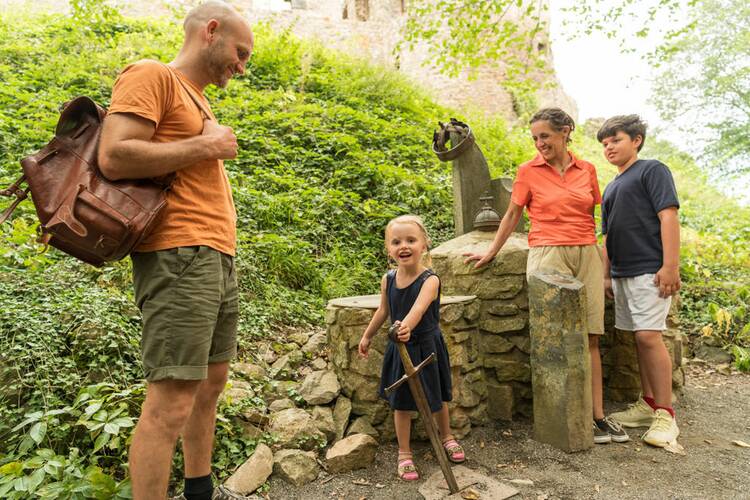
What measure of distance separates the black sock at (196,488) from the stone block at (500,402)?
6.45ft

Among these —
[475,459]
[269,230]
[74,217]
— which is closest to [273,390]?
[475,459]

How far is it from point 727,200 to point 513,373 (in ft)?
39.4

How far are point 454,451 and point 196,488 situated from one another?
1.38 m

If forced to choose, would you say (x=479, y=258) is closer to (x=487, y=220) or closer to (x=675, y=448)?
(x=487, y=220)

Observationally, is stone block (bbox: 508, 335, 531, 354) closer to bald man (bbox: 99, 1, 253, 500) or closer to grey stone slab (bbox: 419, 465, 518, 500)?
grey stone slab (bbox: 419, 465, 518, 500)

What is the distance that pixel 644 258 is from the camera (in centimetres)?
288

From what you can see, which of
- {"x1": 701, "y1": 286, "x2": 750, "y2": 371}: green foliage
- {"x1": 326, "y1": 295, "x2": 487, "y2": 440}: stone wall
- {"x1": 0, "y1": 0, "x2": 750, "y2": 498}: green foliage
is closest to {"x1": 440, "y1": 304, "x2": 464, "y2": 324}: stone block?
{"x1": 326, "y1": 295, "x2": 487, "y2": 440}: stone wall

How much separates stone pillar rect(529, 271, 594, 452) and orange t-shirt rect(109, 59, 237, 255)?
1888 mm

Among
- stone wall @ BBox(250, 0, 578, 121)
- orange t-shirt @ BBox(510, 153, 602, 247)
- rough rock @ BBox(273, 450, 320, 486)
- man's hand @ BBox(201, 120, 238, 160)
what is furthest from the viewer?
stone wall @ BBox(250, 0, 578, 121)

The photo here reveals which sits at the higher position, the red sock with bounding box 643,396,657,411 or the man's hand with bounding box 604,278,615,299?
the man's hand with bounding box 604,278,615,299

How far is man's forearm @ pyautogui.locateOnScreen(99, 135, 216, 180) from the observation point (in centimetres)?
142

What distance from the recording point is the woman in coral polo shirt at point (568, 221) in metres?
2.91

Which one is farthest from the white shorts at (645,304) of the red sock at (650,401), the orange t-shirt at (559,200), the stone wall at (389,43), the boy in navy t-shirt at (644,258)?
the stone wall at (389,43)

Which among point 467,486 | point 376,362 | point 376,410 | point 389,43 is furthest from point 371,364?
point 389,43
